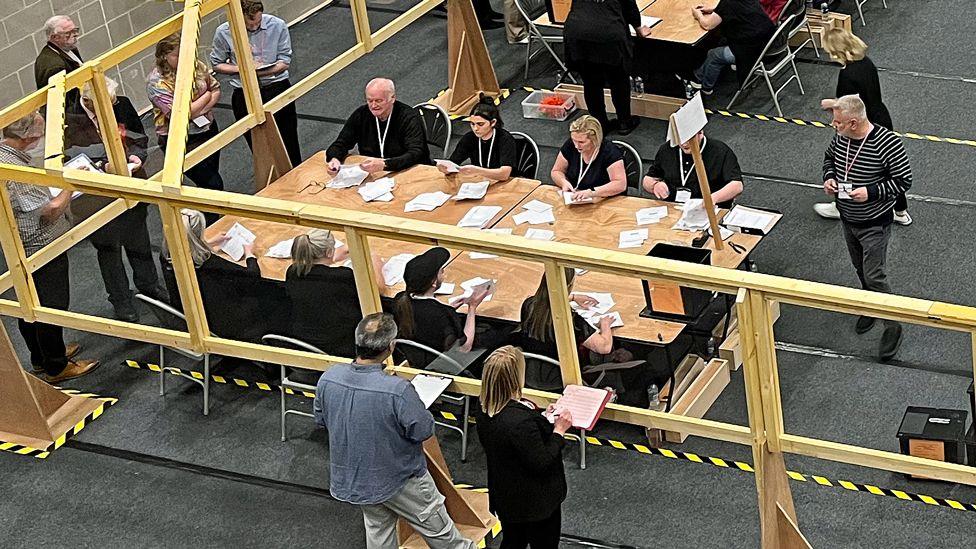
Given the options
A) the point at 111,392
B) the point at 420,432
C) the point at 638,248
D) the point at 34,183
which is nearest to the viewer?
the point at 420,432

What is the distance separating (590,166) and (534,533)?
289 cm

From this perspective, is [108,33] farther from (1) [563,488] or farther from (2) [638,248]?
(1) [563,488]

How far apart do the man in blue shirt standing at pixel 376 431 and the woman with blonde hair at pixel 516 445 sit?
0.32m

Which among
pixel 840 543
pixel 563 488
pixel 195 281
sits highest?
pixel 195 281

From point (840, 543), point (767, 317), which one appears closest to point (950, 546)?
point (840, 543)

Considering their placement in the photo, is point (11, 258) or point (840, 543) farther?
point (11, 258)

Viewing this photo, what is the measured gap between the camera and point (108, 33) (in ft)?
36.5

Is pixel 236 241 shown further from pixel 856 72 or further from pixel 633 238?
pixel 856 72

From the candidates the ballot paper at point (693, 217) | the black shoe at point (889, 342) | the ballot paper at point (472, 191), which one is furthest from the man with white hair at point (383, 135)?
the black shoe at point (889, 342)

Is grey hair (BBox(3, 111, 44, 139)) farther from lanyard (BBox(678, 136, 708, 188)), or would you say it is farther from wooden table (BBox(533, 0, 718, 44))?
wooden table (BBox(533, 0, 718, 44))

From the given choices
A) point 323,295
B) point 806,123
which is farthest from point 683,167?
point 323,295

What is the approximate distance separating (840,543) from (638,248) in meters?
1.96

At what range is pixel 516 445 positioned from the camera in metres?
5.57

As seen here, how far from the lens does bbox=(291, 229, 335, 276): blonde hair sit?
6.31m
